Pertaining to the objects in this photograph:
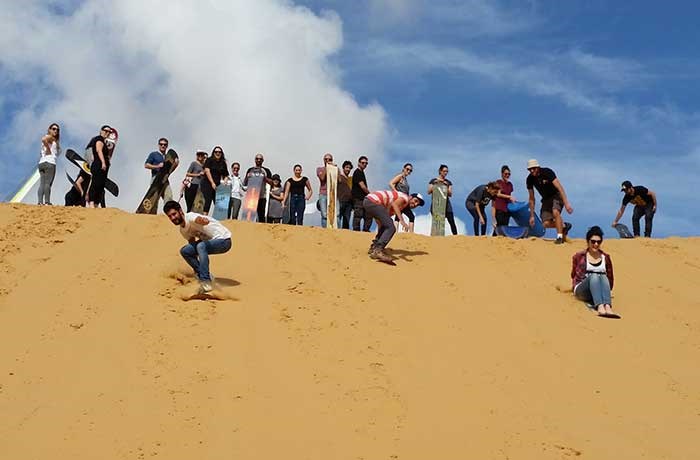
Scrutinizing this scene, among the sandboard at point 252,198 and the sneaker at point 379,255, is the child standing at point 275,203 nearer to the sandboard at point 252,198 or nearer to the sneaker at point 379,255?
the sandboard at point 252,198

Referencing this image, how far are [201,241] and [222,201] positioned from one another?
509 centimetres

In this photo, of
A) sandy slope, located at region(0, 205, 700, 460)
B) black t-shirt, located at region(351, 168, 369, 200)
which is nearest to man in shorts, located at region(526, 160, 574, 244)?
sandy slope, located at region(0, 205, 700, 460)

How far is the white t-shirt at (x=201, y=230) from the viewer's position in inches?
343

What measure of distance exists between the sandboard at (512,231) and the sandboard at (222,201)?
4.83 metres

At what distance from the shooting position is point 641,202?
1384cm

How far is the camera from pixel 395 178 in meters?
11.5

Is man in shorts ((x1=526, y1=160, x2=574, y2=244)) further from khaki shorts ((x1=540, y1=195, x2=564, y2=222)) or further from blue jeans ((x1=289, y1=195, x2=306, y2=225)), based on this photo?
blue jeans ((x1=289, y1=195, x2=306, y2=225))

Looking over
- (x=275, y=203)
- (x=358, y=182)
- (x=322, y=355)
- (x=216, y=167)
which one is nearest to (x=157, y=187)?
(x=216, y=167)

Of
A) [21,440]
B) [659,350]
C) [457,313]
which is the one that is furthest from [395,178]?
[21,440]

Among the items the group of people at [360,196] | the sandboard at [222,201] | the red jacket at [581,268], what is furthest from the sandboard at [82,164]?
the red jacket at [581,268]

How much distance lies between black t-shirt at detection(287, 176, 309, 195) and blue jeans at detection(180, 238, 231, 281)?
5135 mm

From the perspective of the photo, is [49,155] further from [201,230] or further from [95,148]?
[201,230]

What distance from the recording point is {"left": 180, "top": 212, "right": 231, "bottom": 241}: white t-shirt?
871 centimetres

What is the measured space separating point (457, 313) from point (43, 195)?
7.23 m
